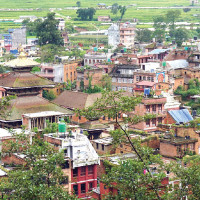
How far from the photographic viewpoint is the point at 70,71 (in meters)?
73.4

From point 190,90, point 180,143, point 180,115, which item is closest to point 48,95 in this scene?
point 190,90

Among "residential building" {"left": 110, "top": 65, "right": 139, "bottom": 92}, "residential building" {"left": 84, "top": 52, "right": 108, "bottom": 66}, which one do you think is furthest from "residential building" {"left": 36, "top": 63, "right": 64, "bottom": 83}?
"residential building" {"left": 110, "top": 65, "right": 139, "bottom": 92}

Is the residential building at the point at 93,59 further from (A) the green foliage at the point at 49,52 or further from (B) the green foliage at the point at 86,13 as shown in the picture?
(B) the green foliage at the point at 86,13

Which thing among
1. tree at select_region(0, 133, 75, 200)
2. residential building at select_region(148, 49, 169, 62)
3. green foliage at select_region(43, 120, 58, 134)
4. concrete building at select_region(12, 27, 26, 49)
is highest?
tree at select_region(0, 133, 75, 200)

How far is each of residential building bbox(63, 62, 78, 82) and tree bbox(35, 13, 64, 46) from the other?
25.1m

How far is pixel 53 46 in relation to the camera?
95562mm

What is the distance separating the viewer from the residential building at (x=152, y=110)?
50094 millimetres

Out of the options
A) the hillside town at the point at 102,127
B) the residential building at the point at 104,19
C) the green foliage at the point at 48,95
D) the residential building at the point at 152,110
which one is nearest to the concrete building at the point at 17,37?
the hillside town at the point at 102,127

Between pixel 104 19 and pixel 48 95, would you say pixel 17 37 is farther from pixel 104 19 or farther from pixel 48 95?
pixel 48 95

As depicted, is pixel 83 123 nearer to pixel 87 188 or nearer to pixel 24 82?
pixel 24 82

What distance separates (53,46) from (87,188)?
61.8 metres

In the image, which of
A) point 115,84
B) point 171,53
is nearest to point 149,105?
point 115,84

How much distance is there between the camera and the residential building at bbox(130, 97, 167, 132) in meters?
50.1

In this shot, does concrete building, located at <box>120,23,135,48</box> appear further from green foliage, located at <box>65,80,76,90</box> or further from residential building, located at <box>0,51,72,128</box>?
residential building, located at <box>0,51,72,128</box>
